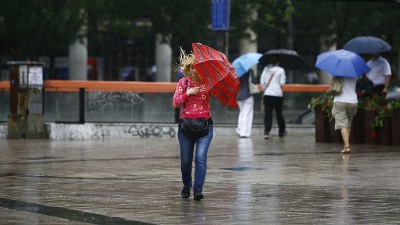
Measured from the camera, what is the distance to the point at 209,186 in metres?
13.1

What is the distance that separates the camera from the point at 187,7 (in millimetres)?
36031

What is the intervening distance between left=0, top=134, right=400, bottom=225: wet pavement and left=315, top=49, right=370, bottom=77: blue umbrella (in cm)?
134

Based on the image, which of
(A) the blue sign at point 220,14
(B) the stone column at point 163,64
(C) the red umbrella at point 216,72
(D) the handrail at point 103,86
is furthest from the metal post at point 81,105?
(B) the stone column at point 163,64

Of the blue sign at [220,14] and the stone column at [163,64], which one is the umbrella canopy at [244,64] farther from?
the stone column at [163,64]

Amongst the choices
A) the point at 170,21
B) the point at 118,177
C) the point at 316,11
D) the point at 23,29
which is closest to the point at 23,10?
the point at 23,29

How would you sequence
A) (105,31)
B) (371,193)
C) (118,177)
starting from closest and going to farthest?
(371,193) → (118,177) → (105,31)

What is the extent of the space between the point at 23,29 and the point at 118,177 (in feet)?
80.9

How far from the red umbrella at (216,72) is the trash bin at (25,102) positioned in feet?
44.1

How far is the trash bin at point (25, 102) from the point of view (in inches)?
965

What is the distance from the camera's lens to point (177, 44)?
128 ft

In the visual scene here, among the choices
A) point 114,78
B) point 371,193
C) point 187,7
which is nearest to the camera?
point 371,193

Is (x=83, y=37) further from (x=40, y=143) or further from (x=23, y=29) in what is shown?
(x=40, y=143)

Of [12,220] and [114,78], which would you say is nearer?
[12,220]

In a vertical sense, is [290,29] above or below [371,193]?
above
